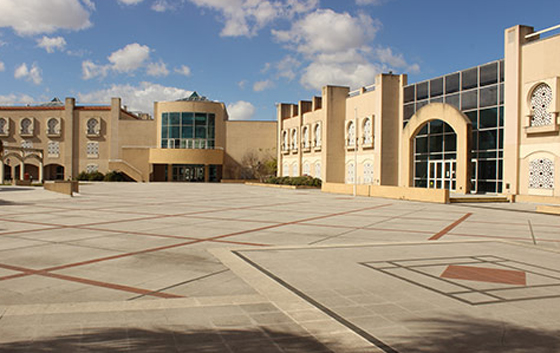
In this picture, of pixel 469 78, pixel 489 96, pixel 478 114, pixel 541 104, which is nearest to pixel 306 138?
pixel 469 78

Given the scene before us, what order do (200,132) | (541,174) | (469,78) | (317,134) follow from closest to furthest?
(541,174) → (469,78) → (317,134) → (200,132)

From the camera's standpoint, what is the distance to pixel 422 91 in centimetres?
3931

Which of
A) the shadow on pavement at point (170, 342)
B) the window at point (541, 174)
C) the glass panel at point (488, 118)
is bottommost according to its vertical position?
the shadow on pavement at point (170, 342)

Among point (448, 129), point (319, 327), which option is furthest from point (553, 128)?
point (319, 327)

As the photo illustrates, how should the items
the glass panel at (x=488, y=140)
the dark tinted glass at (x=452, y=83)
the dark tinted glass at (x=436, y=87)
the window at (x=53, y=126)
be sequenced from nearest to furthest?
the glass panel at (x=488, y=140), the dark tinted glass at (x=452, y=83), the dark tinted glass at (x=436, y=87), the window at (x=53, y=126)

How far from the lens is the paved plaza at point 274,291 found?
4.76 meters

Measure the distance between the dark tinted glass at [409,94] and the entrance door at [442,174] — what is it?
6.04m

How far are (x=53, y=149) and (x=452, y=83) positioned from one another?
55.3m

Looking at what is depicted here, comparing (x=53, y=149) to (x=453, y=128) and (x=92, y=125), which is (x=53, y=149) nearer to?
(x=92, y=125)

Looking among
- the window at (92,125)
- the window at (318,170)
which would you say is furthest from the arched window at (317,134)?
the window at (92,125)

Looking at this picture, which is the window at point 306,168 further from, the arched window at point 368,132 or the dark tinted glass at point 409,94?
the dark tinted glass at point 409,94

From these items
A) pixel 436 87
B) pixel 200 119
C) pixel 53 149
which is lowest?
pixel 53 149

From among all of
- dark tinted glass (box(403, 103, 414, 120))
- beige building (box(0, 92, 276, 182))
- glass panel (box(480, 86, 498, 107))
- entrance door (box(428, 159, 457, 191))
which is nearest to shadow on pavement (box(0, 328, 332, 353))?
glass panel (box(480, 86, 498, 107))

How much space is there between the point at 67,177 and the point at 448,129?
52460mm
